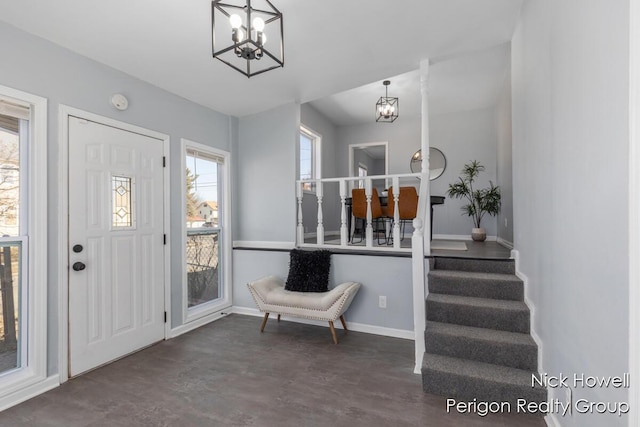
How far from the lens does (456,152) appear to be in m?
6.10

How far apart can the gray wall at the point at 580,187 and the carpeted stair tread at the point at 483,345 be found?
0.16 metres

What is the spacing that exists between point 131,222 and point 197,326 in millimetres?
1478

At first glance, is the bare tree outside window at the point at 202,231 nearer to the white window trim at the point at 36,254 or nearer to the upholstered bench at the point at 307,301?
the upholstered bench at the point at 307,301

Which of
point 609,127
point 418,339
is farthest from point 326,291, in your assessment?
point 609,127

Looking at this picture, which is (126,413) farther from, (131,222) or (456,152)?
(456,152)

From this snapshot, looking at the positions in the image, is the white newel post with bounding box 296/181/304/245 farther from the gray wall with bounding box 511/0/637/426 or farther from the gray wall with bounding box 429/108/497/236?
the gray wall with bounding box 429/108/497/236

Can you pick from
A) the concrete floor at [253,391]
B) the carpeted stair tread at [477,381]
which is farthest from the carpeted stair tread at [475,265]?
the carpeted stair tread at [477,381]

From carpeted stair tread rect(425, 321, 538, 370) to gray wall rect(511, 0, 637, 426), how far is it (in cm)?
16

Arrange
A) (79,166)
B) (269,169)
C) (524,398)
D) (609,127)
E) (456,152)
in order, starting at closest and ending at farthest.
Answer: (609,127) → (524,398) → (79,166) → (269,169) → (456,152)

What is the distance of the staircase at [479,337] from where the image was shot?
2.26 m

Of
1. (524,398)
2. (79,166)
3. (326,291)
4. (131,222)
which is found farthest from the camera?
(326,291)

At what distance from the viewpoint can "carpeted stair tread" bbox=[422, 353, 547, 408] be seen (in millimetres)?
2178

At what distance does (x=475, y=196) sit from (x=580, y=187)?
4271 mm

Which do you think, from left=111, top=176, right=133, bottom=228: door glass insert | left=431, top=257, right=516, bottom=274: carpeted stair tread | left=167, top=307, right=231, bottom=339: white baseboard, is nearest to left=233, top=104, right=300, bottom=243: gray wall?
left=167, top=307, right=231, bottom=339: white baseboard
